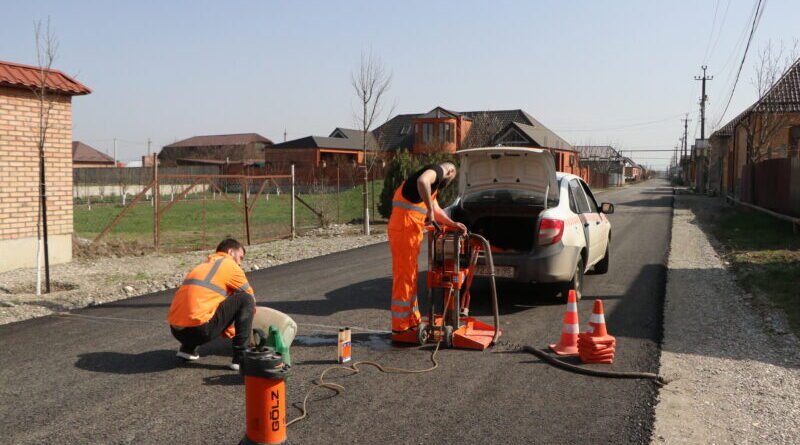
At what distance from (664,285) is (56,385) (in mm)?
8441

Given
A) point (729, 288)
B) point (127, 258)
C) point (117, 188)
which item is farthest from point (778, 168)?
point (117, 188)

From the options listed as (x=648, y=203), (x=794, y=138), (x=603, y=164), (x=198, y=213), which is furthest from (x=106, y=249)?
(x=603, y=164)

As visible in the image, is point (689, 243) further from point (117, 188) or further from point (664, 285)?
point (117, 188)

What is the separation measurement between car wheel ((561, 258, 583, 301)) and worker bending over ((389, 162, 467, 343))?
268 cm

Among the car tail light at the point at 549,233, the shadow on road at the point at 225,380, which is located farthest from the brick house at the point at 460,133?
the shadow on road at the point at 225,380

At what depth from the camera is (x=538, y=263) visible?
8523 mm

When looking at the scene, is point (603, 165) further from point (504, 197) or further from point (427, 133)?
point (504, 197)

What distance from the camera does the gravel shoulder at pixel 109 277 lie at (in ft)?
30.1

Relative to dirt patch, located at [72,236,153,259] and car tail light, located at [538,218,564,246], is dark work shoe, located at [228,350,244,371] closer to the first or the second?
car tail light, located at [538,218,564,246]

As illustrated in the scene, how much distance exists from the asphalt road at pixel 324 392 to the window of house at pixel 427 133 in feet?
172

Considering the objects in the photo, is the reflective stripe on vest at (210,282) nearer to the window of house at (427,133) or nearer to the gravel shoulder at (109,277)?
the gravel shoulder at (109,277)

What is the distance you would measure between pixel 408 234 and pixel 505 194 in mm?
3143

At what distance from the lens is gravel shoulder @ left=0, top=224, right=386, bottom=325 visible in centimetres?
919

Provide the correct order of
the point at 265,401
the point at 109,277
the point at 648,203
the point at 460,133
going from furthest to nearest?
the point at 460,133 < the point at 648,203 < the point at 109,277 < the point at 265,401
